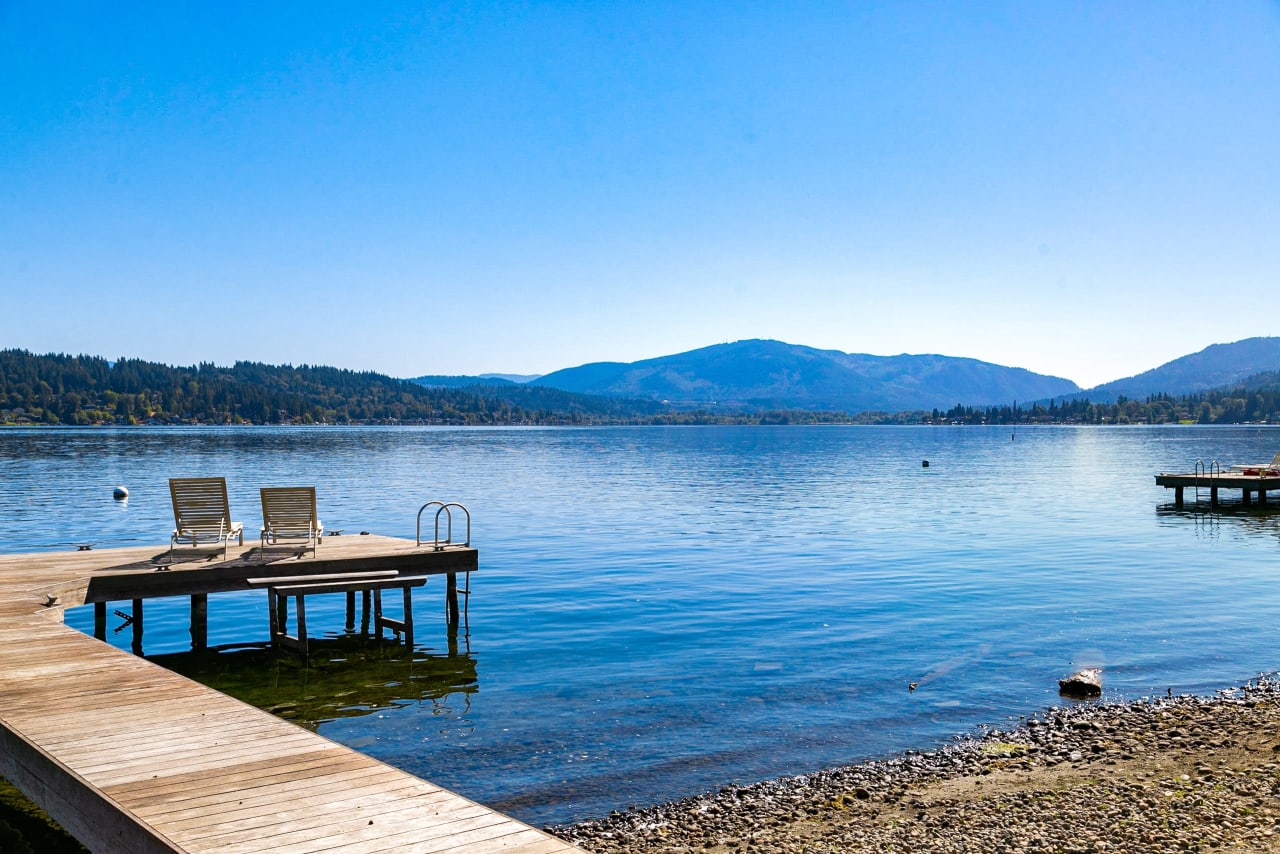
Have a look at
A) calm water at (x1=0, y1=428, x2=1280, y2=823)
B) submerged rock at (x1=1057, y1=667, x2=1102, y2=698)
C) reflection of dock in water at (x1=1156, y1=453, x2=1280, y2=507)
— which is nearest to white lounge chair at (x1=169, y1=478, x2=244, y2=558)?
calm water at (x1=0, y1=428, x2=1280, y2=823)

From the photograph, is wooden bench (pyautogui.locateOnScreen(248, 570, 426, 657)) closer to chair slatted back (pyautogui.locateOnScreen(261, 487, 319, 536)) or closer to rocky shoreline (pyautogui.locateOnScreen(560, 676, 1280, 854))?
chair slatted back (pyautogui.locateOnScreen(261, 487, 319, 536))

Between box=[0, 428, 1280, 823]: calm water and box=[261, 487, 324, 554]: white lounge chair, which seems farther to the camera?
box=[261, 487, 324, 554]: white lounge chair

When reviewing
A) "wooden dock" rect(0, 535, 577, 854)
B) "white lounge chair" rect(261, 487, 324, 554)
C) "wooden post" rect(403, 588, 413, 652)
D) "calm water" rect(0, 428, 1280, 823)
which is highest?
"white lounge chair" rect(261, 487, 324, 554)

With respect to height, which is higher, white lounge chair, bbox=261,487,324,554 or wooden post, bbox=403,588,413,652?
white lounge chair, bbox=261,487,324,554

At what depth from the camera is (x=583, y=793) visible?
35.2 ft

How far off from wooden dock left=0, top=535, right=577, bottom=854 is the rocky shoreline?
10.2ft

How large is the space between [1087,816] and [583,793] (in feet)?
16.5

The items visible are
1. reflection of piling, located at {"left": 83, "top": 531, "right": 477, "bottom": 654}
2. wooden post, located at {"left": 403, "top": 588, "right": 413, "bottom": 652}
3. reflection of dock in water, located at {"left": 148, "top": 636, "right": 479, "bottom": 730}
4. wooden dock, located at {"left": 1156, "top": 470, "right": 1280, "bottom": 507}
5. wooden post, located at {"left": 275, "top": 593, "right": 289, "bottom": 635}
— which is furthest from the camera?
wooden dock, located at {"left": 1156, "top": 470, "right": 1280, "bottom": 507}

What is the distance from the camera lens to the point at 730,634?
18.8 m

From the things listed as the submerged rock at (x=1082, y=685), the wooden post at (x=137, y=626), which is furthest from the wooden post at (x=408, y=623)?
the submerged rock at (x=1082, y=685)

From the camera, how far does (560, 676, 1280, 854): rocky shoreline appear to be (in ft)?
29.1

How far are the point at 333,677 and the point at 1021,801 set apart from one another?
1076 cm

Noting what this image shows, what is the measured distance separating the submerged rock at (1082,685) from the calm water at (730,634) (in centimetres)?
22

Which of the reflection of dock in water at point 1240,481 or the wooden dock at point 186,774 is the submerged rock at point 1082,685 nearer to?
the wooden dock at point 186,774
